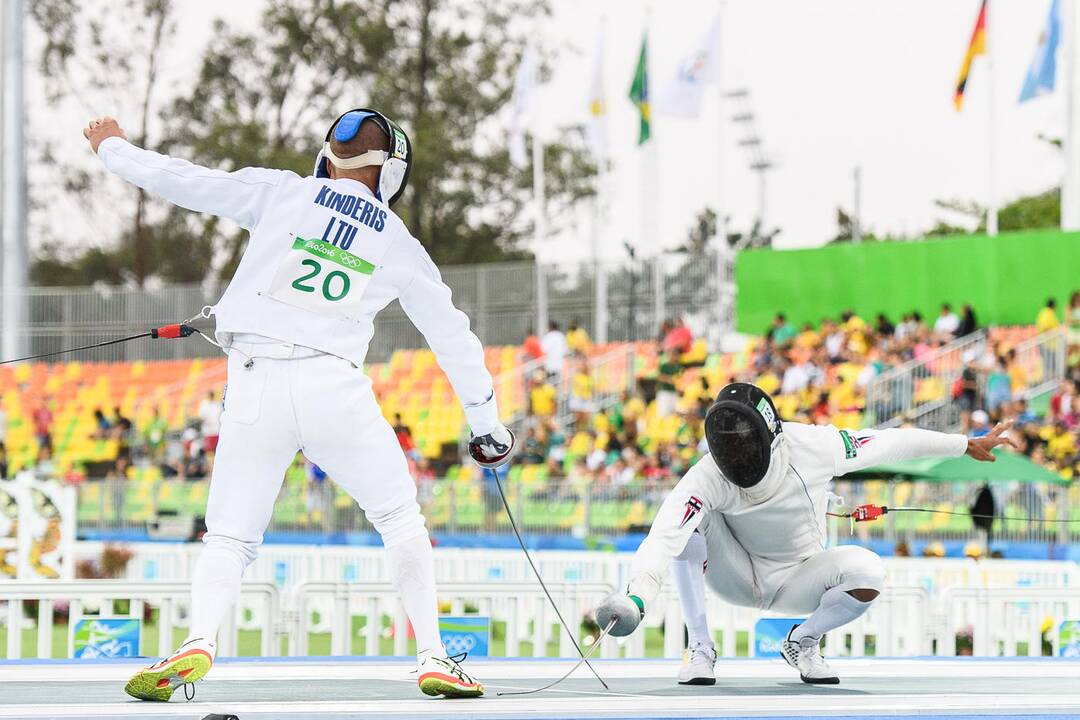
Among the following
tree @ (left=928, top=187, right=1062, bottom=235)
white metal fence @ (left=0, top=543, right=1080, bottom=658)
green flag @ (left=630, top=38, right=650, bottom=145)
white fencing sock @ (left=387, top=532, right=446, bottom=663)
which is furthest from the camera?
tree @ (left=928, top=187, right=1062, bottom=235)

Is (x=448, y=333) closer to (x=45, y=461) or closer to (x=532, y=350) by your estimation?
(x=532, y=350)

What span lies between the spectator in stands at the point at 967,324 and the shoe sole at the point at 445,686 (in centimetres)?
1884

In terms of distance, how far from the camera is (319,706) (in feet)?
17.8

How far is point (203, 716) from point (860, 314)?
851 inches

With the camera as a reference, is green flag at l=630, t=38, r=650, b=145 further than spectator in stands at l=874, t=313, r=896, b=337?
Yes

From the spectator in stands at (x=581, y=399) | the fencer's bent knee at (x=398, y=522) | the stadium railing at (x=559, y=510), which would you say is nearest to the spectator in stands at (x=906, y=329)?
the spectator in stands at (x=581, y=399)

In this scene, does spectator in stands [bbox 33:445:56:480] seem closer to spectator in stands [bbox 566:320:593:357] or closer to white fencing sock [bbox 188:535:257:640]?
spectator in stands [bbox 566:320:593:357]

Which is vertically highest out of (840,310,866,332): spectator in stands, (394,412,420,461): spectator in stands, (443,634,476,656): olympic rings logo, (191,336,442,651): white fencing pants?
(840,310,866,332): spectator in stands

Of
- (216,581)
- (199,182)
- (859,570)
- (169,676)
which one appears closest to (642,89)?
(859,570)

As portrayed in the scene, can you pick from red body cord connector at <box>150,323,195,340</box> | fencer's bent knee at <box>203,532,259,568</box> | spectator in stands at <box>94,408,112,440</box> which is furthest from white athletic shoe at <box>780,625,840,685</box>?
spectator in stands at <box>94,408,112,440</box>

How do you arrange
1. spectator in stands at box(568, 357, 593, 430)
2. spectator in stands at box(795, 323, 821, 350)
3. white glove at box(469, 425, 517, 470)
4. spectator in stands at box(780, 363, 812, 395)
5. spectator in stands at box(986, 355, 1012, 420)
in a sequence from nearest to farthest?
white glove at box(469, 425, 517, 470) < spectator in stands at box(986, 355, 1012, 420) < spectator in stands at box(780, 363, 812, 395) < spectator in stands at box(795, 323, 821, 350) < spectator in stands at box(568, 357, 593, 430)

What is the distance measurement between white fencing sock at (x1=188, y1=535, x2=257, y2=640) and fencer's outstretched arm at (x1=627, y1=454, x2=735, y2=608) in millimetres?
1368

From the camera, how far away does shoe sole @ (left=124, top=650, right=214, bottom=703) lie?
213 inches

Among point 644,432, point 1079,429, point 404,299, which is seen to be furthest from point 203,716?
point 644,432
